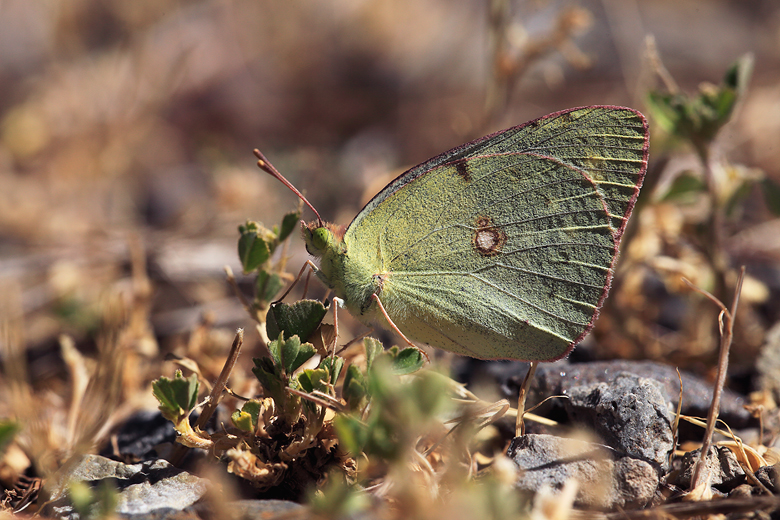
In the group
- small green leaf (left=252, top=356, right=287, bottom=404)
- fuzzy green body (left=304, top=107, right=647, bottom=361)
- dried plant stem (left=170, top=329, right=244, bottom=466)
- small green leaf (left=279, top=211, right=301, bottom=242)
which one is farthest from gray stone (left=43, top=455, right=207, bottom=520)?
fuzzy green body (left=304, top=107, right=647, bottom=361)

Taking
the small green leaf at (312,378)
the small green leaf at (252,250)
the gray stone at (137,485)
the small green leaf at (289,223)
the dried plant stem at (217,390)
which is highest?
the small green leaf at (289,223)

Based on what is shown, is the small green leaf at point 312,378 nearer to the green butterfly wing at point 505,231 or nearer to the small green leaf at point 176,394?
the small green leaf at point 176,394

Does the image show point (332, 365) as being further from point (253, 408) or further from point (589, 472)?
point (589, 472)

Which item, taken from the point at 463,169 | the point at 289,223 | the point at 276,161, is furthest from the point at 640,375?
the point at 276,161

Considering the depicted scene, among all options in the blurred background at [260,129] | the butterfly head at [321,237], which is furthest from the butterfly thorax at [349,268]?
the blurred background at [260,129]

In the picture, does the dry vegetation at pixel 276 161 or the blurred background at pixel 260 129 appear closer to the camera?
the dry vegetation at pixel 276 161
